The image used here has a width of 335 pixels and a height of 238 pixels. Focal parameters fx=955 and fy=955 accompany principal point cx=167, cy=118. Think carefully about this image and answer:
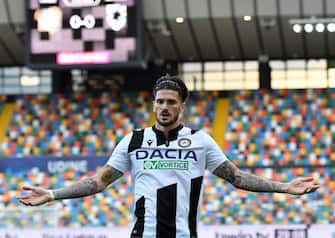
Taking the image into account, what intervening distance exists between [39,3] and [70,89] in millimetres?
5068

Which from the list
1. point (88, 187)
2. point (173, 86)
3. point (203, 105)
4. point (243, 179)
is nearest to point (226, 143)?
point (203, 105)

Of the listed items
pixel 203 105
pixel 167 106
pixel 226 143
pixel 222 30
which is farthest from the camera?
pixel 203 105

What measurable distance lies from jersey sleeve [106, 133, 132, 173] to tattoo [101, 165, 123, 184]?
27 mm

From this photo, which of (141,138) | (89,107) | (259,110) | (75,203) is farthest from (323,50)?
(141,138)

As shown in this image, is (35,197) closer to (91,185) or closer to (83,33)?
(91,185)

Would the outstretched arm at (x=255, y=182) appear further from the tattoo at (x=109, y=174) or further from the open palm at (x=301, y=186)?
the tattoo at (x=109, y=174)

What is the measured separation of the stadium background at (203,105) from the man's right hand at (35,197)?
51.9 ft

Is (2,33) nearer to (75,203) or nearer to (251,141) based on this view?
(75,203)

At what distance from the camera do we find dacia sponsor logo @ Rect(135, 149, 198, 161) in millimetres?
5473

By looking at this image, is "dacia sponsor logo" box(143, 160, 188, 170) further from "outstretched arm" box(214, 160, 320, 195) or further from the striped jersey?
"outstretched arm" box(214, 160, 320, 195)

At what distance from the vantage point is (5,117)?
28391 millimetres

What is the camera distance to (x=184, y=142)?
554cm

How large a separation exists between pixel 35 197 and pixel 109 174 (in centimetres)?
46

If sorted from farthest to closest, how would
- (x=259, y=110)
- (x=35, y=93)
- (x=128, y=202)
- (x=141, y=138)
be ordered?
(x=35, y=93), (x=259, y=110), (x=128, y=202), (x=141, y=138)
